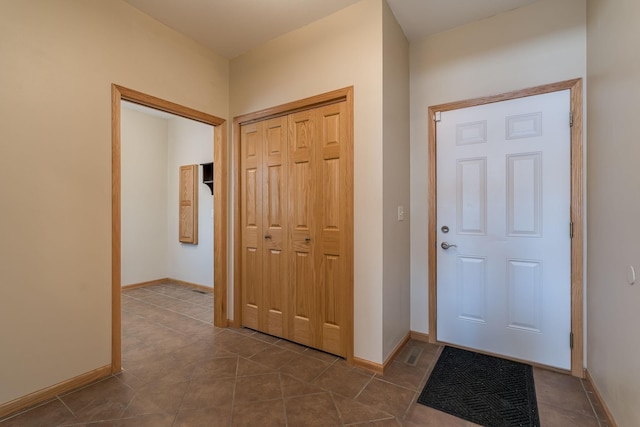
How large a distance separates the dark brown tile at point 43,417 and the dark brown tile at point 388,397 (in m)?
1.78

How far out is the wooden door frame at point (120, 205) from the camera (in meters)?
2.18

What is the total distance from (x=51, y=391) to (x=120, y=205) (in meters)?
1.30

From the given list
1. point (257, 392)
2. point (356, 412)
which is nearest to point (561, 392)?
point (356, 412)

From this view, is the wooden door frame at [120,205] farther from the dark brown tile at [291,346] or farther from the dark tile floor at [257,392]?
the dark brown tile at [291,346]

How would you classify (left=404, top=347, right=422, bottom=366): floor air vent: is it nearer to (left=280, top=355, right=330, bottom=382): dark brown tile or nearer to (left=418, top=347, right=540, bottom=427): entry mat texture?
(left=418, top=347, right=540, bottom=427): entry mat texture

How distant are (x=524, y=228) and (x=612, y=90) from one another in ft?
3.43

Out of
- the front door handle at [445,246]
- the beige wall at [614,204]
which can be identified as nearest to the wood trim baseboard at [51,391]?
the front door handle at [445,246]

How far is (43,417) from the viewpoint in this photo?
171 centimetres

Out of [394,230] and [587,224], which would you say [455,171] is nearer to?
[394,230]

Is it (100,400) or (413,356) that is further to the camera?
(413,356)

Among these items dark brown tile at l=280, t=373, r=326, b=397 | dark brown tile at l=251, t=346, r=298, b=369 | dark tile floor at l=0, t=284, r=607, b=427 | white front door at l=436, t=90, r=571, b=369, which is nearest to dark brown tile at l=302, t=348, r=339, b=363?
dark tile floor at l=0, t=284, r=607, b=427

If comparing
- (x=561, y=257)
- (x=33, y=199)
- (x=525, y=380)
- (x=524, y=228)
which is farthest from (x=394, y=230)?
(x=33, y=199)

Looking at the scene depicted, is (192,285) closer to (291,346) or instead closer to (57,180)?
(291,346)

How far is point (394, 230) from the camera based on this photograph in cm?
242
